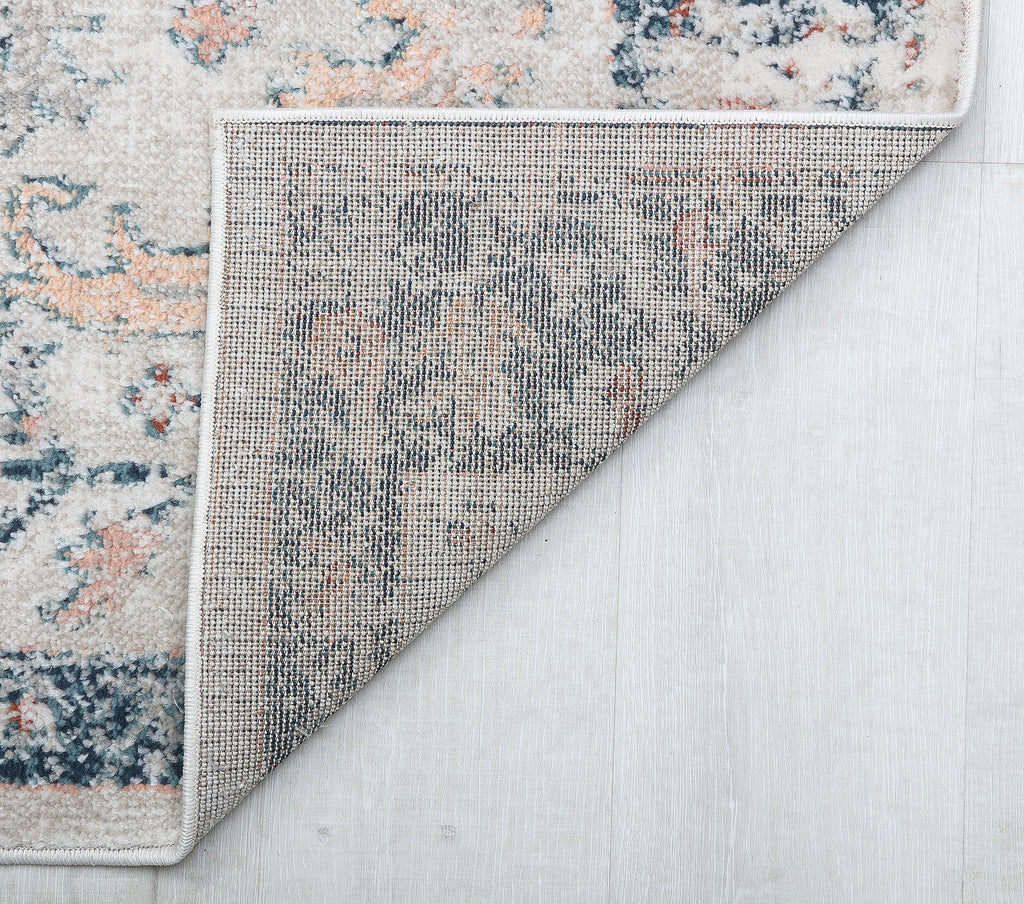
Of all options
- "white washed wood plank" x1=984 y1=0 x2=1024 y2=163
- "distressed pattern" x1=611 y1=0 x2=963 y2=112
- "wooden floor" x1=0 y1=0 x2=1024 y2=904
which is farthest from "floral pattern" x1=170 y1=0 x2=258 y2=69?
"white washed wood plank" x1=984 y1=0 x2=1024 y2=163

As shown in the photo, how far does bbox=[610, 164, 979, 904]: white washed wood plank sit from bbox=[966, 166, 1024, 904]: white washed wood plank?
15 millimetres

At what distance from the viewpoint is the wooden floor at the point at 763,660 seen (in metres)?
0.79

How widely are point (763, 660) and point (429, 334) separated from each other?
438 millimetres

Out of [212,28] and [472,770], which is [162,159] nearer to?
[212,28]

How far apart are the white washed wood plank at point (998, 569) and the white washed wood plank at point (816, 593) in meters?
0.01

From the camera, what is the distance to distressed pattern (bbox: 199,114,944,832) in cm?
74

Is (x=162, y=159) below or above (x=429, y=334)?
above

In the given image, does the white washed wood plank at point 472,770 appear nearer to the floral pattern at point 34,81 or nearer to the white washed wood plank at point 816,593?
the white washed wood plank at point 816,593

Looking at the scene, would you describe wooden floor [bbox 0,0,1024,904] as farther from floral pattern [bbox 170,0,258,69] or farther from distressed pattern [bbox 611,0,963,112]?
floral pattern [bbox 170,0,258,69]

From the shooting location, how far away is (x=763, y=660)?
797mm

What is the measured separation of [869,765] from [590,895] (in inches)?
11.4

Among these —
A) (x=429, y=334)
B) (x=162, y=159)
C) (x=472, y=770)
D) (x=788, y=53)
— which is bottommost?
(x=472, y=770)

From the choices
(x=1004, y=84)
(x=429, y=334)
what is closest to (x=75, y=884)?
(x=429, y=334)

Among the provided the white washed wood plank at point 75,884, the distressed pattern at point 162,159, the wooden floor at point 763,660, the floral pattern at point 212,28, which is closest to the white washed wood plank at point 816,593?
the wooden floor at point 763,660
